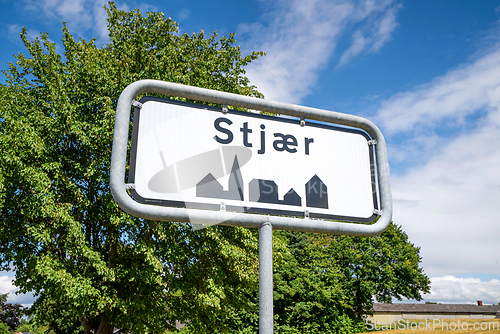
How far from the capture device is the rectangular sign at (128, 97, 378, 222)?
131cm

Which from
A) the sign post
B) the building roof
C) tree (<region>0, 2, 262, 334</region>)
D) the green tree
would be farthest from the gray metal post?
the building roof

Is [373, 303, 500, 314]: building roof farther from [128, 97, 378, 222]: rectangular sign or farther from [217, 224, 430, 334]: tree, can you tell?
[128, 97, 378, 222]: rectangular sign

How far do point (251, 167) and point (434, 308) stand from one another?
8081cm

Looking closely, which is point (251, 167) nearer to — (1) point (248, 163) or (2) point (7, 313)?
(1) point (248, 163)

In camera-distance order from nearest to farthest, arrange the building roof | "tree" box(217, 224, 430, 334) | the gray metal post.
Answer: the gray metal post, "tree" box(217, 224, 430, 334), the building roof

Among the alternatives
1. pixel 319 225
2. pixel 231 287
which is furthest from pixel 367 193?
pixel 231 287

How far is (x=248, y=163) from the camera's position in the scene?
4.69ft

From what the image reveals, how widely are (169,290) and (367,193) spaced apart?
42.4 feet

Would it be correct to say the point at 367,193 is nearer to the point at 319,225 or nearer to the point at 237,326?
the point at 319,225

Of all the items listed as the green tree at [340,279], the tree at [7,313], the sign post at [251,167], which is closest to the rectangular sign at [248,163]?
the sign post at [251,167]

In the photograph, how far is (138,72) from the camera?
1370 centimetres

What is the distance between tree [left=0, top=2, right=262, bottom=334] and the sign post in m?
10.4

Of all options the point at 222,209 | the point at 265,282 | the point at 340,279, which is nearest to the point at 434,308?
the point at 340,279

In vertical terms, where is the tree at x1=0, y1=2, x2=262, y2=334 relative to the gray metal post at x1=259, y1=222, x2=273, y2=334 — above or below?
above
